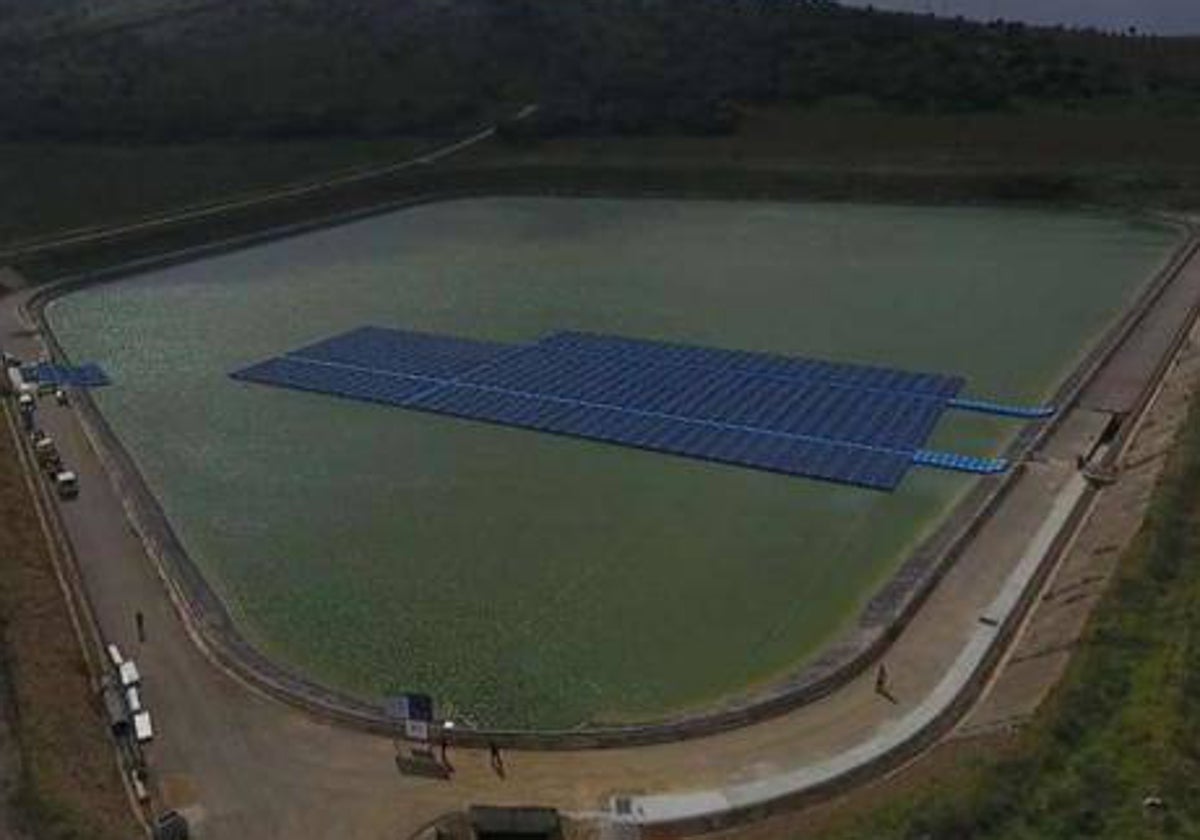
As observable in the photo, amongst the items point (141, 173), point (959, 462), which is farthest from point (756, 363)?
point (141, 173)

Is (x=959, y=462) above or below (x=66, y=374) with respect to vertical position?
below

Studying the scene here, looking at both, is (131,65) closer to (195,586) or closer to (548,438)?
(548,438)

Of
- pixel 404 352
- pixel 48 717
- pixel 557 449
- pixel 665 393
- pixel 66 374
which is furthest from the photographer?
pixel 404 352

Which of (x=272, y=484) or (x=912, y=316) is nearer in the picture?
(x=272, y=484)

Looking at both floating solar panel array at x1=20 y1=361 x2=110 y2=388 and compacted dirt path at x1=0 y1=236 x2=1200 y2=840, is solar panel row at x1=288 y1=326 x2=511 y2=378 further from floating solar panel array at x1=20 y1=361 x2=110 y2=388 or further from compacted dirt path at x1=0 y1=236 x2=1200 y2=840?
compacted dirt path at x1=0 y1=236 x2=1200 y2=840

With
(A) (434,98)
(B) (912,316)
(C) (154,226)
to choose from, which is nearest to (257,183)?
(C) (154,226)

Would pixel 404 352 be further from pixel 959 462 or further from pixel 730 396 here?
pixel 959 462

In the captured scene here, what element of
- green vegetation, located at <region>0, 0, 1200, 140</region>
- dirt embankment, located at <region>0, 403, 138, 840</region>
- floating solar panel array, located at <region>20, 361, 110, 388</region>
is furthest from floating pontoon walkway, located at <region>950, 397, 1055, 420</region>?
green vegetation, located at <region>0, 0, 1200, 140</region>
